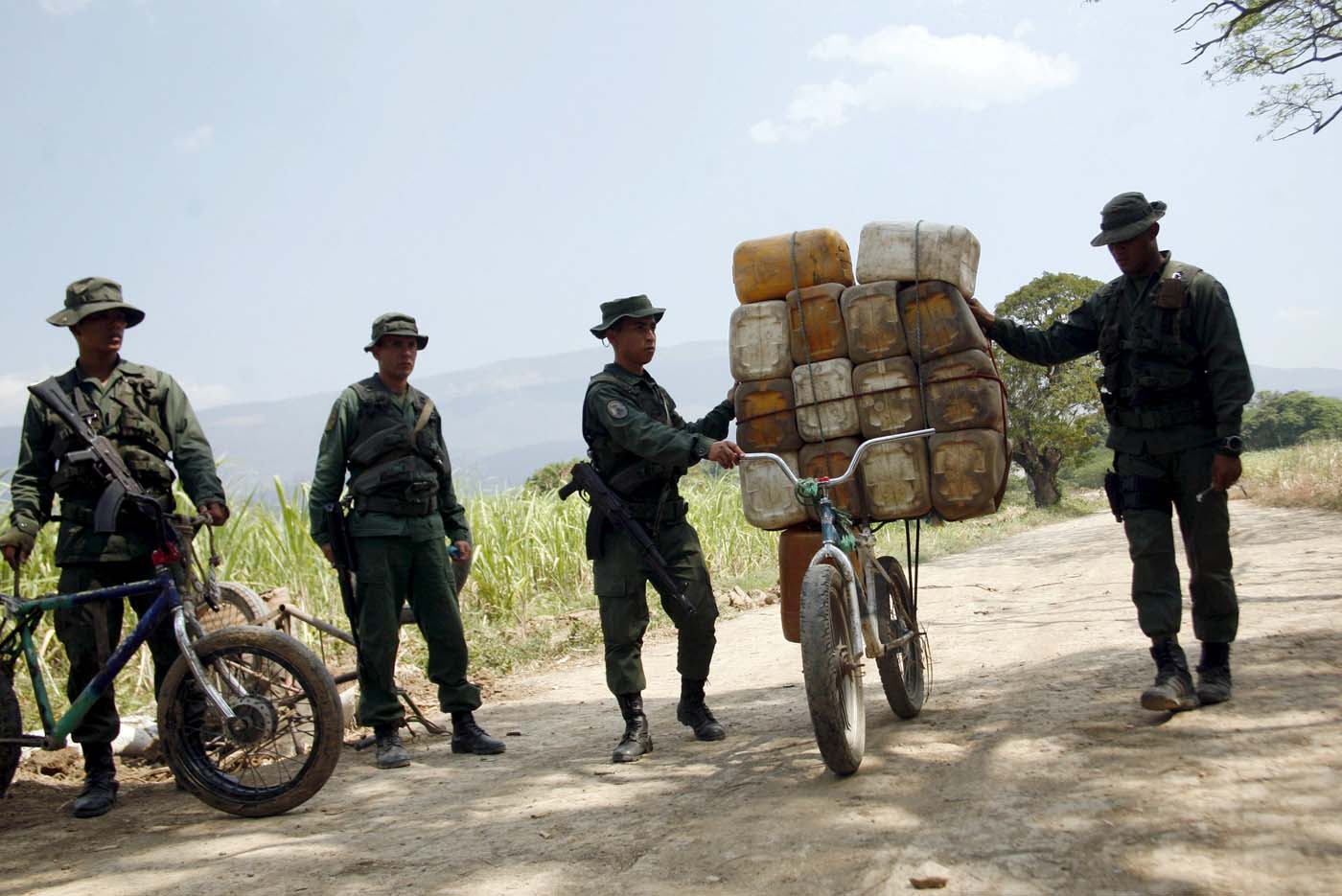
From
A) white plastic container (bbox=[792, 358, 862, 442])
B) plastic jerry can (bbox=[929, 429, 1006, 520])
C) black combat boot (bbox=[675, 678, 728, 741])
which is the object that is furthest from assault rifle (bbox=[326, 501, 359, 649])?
plastic jerry can (bbox=[929, 429, 1006, 520])

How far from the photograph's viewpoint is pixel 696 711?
17.7ft

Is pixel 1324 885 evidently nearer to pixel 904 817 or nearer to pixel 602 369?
pixel 904 817

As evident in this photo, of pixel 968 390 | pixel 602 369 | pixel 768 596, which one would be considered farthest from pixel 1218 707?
pixel 768 596

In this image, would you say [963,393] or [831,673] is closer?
[831,673]

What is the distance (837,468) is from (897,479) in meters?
0.28

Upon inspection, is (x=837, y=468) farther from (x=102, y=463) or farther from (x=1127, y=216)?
(x=102, y=463)

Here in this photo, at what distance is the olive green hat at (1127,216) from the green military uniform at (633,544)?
1.95m

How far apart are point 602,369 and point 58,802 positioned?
3168 millimetres

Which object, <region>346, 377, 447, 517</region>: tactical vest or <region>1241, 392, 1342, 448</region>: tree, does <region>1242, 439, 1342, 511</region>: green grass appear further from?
<region>1241, 392, 1342, 448</region>: tree

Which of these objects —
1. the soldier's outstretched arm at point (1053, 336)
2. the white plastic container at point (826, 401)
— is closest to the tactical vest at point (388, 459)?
the white plastic container at point (826, 401)

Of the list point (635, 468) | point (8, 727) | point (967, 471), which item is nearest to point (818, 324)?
point (967, 471)

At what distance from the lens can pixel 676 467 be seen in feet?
17.3

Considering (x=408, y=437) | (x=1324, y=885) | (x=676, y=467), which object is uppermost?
(x=408, y=437)

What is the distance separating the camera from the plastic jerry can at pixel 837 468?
199 inches
